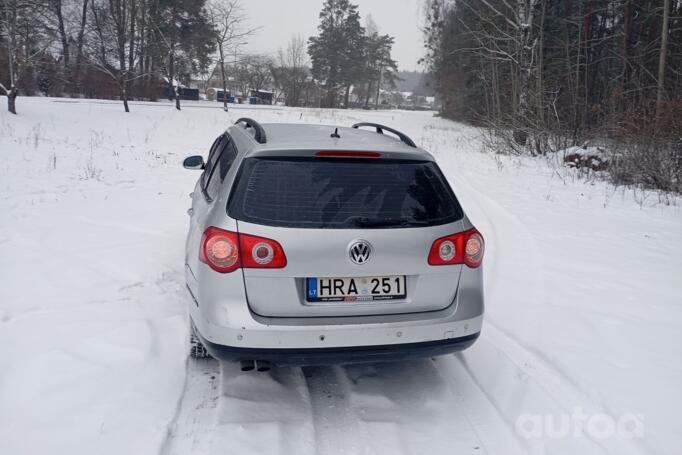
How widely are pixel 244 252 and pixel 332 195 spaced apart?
24.6 inches

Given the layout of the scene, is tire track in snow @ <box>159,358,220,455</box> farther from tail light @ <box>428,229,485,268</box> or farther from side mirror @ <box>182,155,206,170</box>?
side mirror @ <box>182,155,206,170</box>

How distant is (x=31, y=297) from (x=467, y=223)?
13.8ft

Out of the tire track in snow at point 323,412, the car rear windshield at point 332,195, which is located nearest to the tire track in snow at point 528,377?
the tire track in snow at point 323,412

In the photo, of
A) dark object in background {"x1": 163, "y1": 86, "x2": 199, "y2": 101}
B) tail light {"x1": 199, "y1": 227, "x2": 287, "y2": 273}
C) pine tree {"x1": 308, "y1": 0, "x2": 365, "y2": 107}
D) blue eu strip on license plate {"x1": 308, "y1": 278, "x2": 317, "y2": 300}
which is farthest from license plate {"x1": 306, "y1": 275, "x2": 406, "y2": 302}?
pine tree {"x1": 308, "y1": 0, "x2": 365, "y2": 107}

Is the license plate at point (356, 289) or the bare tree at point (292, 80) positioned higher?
the bare tree at point (292, 80)

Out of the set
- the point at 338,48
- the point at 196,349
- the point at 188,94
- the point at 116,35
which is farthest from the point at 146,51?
the point at 196,349

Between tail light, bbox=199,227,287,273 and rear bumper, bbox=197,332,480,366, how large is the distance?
1.60ft

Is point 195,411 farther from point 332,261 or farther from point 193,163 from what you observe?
point 193,163

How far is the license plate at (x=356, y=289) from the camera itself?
2930mm

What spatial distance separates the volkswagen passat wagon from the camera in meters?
2.89

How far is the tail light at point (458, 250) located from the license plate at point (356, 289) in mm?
275

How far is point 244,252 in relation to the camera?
2.88 metres

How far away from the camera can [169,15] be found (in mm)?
38000

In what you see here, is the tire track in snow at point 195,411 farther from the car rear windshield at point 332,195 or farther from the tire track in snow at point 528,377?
the tire track in snow at point 528,377
